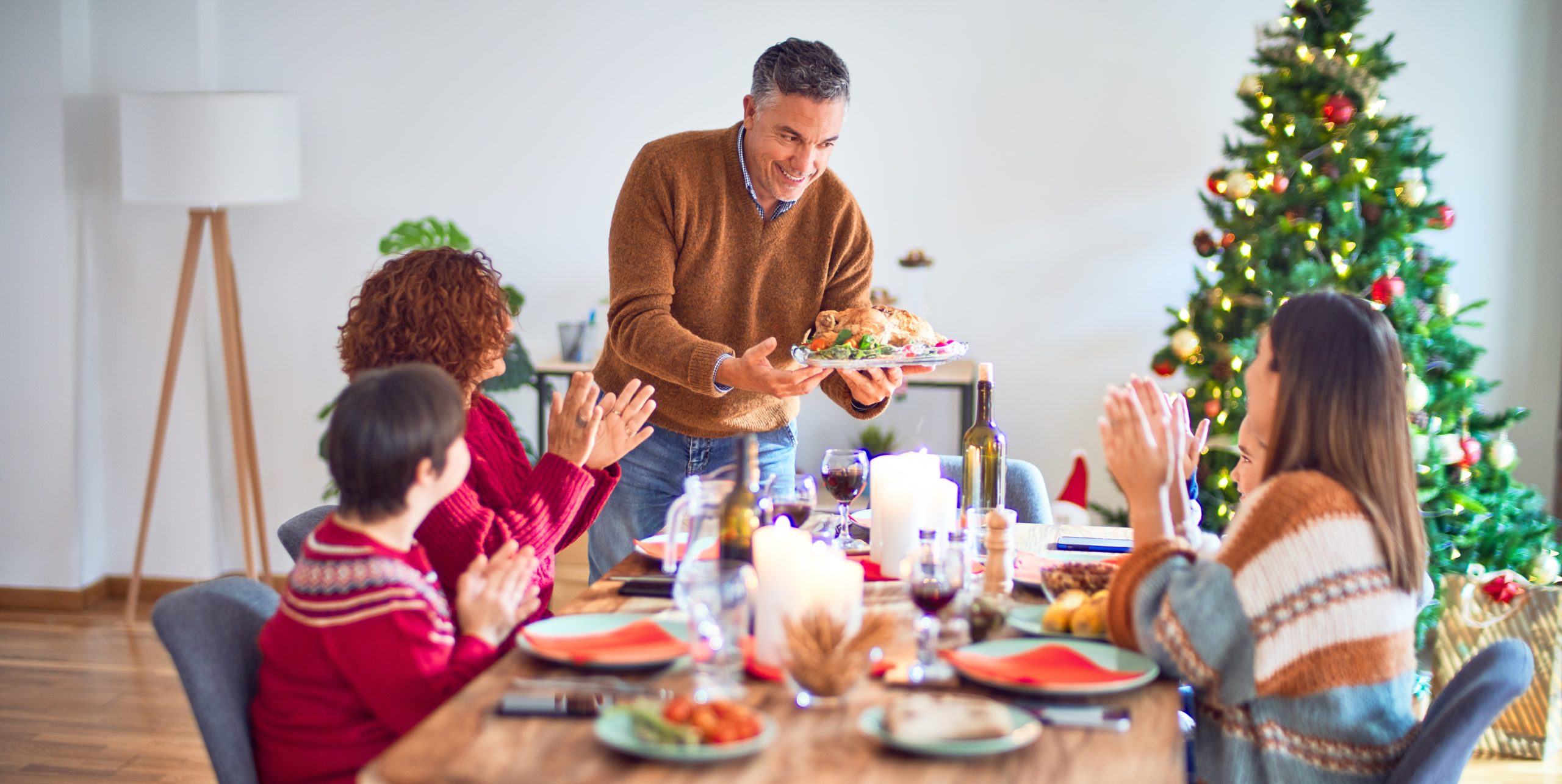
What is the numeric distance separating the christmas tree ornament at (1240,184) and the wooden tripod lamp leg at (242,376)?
316 cm

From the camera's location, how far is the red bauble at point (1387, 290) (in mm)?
3346

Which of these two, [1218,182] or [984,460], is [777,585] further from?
[1218,182]

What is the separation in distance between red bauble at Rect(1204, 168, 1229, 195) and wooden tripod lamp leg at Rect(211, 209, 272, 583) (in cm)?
312

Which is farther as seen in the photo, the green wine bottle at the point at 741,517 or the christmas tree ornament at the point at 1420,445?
the christmas tree ornament at the point at 1420,445

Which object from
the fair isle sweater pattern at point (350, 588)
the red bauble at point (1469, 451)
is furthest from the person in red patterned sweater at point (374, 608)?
the red bauble at point (1469, 451)

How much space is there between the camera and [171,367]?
423 cm

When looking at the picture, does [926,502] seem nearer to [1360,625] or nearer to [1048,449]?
[1360,625]

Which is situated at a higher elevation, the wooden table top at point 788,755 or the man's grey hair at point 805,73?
the man's grey hair at point 805,73

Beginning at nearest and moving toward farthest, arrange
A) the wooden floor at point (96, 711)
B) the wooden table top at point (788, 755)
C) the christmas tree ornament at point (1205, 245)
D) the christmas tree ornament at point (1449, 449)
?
the wooden table top at point (788, 755) → the wooden floor at point (96, 711) → the christmas tree ornament at point (1449, 449) → the christmas tree ornament at point (1205, 245)

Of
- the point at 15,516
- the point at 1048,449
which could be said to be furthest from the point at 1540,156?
the point at 15,516

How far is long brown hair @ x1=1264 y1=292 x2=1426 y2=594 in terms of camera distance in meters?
1.54

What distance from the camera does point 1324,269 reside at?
341 centimetres

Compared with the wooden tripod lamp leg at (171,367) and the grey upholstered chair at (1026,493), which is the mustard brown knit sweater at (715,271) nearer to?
the grey upholstered chair at (1026,493)

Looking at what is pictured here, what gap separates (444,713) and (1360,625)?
1021 mm
